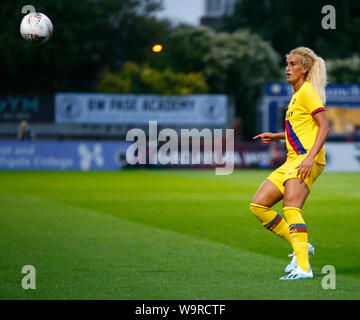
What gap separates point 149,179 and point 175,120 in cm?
1485

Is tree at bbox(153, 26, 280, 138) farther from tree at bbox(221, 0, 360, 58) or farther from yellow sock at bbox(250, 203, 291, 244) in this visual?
yellow sock at bbox(250, 203, 291, 244)

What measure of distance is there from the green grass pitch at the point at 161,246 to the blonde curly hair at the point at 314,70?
1935mm

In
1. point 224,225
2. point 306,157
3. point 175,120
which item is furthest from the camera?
point 175,120

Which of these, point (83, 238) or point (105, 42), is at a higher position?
point (105, 42)

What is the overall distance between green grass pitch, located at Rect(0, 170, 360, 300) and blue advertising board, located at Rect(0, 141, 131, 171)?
12934 mm

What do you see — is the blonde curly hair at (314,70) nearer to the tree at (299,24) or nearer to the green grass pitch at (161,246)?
the green grass pitch at (161,246)

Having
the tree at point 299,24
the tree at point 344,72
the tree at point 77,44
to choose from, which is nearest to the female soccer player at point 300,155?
the tree at point 77,44

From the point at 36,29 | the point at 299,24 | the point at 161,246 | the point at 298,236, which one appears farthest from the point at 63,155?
the point at 299,24

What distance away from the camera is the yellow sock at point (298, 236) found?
7.80 metres

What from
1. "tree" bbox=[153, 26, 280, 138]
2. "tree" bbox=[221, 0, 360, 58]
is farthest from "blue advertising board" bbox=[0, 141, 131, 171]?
"tree" bbox=[221, 0, 360, 58]

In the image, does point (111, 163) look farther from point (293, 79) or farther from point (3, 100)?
point (293, 79)

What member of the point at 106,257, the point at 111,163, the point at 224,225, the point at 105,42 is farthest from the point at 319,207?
the point at 105,42

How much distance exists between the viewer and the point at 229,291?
23.3ft
